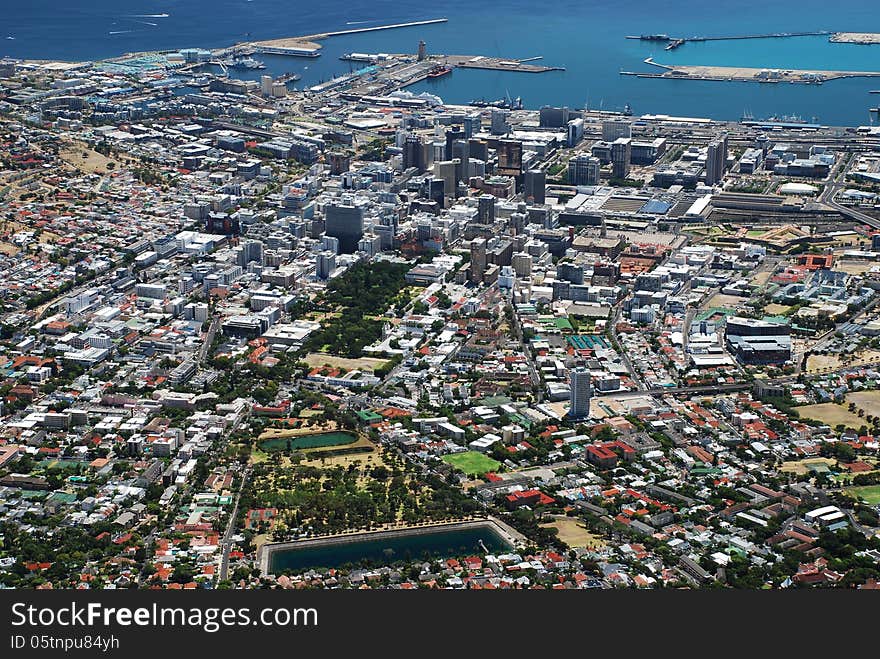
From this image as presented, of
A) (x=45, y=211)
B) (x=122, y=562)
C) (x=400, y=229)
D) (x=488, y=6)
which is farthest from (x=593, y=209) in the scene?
(x=488, y=6)

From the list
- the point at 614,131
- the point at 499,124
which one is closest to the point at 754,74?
the point at 614,131

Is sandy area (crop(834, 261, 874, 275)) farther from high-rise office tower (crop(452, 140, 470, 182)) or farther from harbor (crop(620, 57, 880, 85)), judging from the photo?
harbor (crop(620, 57, 880, 85))

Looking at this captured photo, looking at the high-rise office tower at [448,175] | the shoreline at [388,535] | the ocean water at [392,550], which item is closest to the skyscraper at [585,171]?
the high-rise office tower at [448,175]

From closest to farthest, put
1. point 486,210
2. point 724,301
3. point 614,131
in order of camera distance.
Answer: point 724,301, point 486,210, point 614,131

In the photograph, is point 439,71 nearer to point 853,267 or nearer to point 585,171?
point 585,171

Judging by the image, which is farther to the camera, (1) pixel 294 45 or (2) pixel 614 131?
(1) pixel 294 45

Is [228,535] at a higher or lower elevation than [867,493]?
higher

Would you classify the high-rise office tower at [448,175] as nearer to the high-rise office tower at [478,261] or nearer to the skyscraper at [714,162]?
the high-rise office tower at [478,261]
